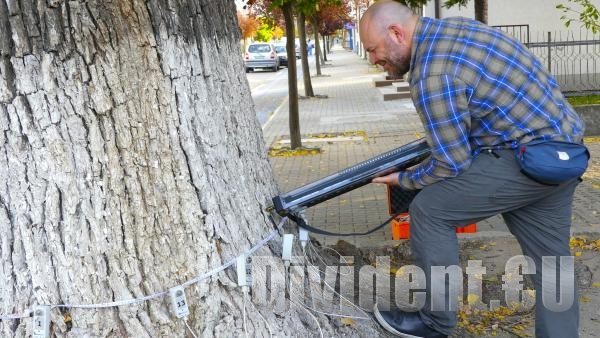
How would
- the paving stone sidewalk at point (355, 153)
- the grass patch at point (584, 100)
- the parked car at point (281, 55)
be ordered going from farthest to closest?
the parked car at point (281, 55)
the grass patch at point (584, 100)
the paving stone sidewalk at point (355, 153)

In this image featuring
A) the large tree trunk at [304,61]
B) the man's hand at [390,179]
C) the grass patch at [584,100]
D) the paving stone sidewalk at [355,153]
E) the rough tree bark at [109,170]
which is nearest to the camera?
the rough tree bark at [109,170]

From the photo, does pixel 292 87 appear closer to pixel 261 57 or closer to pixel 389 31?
pixel 389 31

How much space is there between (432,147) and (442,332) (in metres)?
0.94

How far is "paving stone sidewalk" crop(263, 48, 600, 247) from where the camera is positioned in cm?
688

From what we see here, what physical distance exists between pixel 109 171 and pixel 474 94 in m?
1.53

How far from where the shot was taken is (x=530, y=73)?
3.25m

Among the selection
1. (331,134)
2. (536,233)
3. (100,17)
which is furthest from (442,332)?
(331,134)

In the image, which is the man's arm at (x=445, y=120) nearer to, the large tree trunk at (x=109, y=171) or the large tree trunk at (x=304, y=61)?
the large tree trunk at (x=109, y=171)

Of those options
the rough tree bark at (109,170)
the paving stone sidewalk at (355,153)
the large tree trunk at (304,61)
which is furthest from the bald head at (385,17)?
the large tree trunk at (304,61)

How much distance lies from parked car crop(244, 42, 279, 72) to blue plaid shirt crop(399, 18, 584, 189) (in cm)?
3773

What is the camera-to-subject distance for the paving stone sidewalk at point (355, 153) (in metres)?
6.88

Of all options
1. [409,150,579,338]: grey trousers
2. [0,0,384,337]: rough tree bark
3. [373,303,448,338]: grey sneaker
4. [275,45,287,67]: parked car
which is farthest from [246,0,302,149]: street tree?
[275,45,287,67]: parked car

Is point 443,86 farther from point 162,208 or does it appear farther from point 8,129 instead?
point 8,129

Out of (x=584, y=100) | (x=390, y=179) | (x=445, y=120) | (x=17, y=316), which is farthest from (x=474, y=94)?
(x=584, y=100)
